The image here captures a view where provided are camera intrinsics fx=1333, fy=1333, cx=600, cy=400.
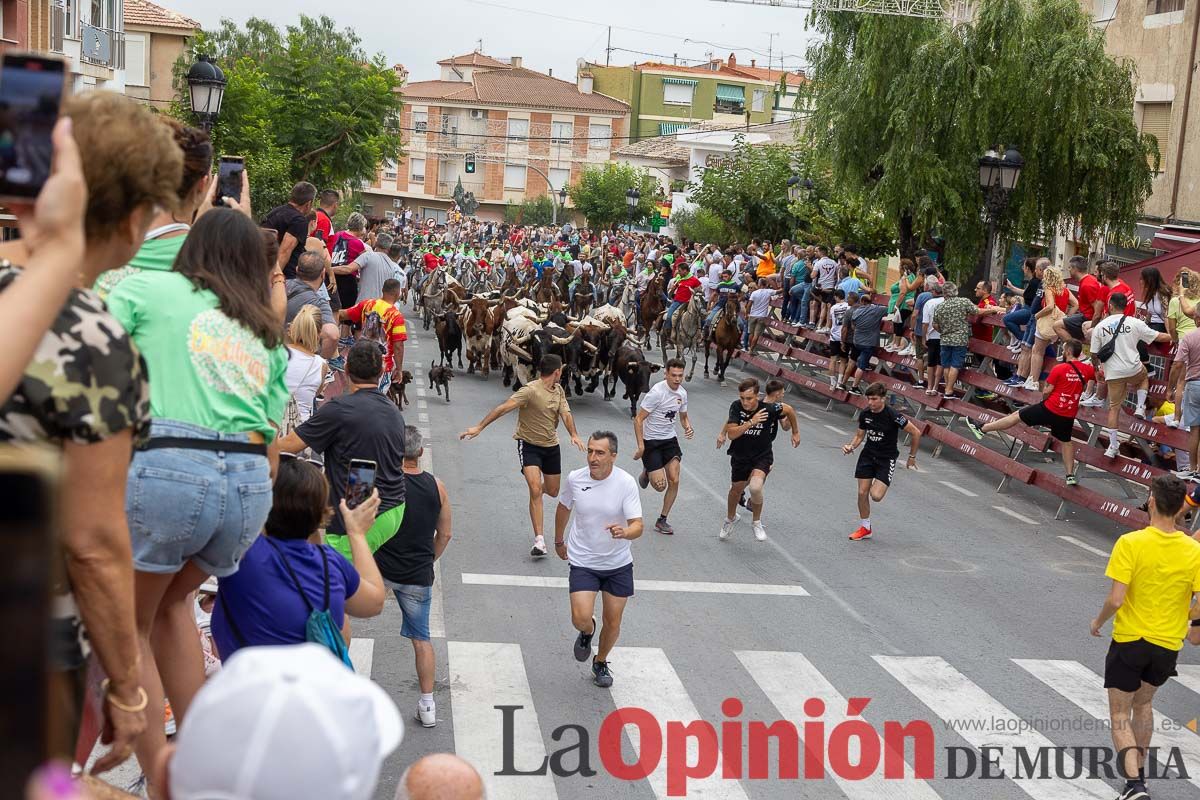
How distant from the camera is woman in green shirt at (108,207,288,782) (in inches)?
158

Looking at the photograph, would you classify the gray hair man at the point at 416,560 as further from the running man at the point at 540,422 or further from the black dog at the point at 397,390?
the black dog at the point at 397,390

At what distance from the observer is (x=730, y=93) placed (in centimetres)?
10350

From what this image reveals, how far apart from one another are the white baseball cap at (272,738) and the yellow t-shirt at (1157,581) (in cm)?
693

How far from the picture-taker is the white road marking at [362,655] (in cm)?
926

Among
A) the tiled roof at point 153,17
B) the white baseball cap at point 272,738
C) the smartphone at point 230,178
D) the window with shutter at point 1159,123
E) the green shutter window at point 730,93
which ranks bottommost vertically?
the white baseball cap at point 272,738

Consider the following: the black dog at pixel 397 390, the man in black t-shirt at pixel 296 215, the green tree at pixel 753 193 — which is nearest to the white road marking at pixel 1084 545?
the black dog at pixel 397 390

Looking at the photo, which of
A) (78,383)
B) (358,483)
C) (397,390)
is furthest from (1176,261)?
(78,383)

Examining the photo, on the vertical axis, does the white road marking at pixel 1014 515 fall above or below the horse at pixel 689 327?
below

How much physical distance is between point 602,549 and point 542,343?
1282 cm

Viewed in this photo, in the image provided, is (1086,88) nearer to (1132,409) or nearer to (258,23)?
(1132,409)

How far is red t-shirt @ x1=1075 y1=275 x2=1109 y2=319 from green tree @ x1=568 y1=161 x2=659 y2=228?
63690mm

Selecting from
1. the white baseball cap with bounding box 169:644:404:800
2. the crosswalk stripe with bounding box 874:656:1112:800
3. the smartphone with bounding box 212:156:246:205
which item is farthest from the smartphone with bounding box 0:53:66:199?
the crosswalk stripe with bounding box 874:656:1112:800

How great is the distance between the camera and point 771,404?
48.5ft

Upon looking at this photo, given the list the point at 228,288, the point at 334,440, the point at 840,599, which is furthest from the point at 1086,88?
the point at 228,288
